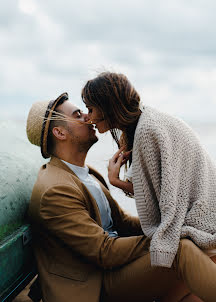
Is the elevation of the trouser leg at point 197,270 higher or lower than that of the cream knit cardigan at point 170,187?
lower

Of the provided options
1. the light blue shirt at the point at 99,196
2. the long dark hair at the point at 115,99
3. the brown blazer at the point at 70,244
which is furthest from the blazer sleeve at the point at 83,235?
the long dark hair at the point at 115,99

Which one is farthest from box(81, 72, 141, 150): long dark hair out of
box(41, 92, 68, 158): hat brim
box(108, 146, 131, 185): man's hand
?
box(41, 92, 68, 158): hat brim

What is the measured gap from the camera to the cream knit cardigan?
5.12 ft

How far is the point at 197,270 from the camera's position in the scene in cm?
150

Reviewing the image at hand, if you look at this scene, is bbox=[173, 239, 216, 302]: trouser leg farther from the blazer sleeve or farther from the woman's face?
the woman's face

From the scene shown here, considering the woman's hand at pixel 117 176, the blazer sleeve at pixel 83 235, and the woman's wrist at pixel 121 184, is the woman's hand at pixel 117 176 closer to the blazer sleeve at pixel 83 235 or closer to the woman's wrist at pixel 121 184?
the woman's wrist at pixel 121 184

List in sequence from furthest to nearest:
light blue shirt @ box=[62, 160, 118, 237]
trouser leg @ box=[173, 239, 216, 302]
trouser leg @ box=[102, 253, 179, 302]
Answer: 1. light blue shirt @ box=[62, 160, 118, 237]
2. trouser leg @ box=[102, 253, 179, 302]
3. trouser leg @ box=[173, 239, 216, 302]

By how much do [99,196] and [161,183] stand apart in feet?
1.96

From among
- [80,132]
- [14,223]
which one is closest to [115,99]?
[80,132]

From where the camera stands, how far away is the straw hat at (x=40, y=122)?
2154 millimetres

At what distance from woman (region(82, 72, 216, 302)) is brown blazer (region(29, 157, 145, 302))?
0.20 metres

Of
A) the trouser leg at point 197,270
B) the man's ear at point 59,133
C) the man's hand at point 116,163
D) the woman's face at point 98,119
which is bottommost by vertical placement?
the trouser leg at point 197,270

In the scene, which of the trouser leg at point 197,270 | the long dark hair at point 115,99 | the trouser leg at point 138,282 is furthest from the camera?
the long dark hair at point 115,99

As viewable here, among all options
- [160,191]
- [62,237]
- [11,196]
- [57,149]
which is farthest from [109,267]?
[57,149]
